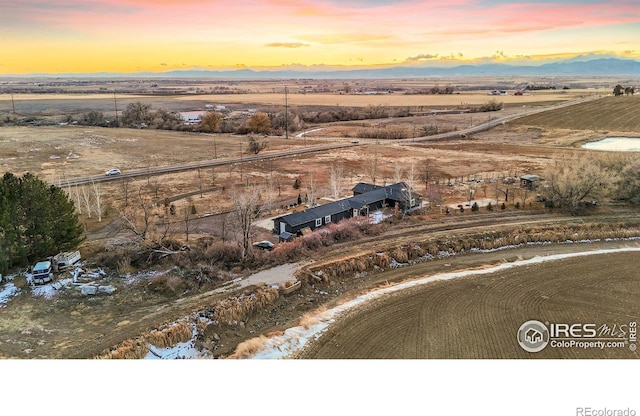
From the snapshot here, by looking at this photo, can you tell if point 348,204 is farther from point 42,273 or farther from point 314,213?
point 42,273

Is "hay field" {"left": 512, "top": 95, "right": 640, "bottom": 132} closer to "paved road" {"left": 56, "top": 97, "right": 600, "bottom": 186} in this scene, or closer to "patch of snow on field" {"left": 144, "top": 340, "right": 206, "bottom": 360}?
"paved road" {"left": 56, "top": 97, "right": 600, "bottom": 186}

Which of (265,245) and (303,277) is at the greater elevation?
(265,245)

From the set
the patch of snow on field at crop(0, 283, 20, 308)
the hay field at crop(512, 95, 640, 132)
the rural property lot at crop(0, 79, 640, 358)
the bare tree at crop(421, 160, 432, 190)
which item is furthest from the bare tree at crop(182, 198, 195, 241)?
the hay field at crop(512, 95, 640, 132)

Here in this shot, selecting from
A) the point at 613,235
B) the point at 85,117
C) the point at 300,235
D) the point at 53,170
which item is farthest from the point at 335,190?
the point at 85,117

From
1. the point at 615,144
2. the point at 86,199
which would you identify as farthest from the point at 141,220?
the point at 615,144

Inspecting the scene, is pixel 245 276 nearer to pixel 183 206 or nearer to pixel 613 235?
pixel 183 206

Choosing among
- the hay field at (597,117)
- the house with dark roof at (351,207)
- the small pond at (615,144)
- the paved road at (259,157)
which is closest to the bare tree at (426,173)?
the house with dark roof at (351,207)

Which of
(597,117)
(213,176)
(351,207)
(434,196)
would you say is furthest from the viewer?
(597,117)

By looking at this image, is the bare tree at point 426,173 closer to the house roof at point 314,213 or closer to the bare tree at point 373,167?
the bare tree at point 373,167
